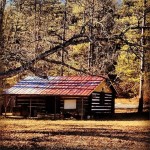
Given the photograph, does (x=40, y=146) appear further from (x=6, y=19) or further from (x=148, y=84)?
(x=148, y=84)

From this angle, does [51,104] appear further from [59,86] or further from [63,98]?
[59,86]

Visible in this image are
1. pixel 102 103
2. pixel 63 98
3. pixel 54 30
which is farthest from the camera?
pixel 102 103

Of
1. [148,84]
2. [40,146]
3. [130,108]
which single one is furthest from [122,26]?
[130,108]

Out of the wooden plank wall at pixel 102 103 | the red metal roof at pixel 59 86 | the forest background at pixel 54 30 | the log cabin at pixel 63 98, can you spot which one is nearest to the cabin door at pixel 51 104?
the log cabin at pixel 63 98

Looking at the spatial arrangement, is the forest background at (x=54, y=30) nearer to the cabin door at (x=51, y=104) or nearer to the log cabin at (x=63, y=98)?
the log cabin at (x=63, y=98)

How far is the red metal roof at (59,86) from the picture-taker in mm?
31350

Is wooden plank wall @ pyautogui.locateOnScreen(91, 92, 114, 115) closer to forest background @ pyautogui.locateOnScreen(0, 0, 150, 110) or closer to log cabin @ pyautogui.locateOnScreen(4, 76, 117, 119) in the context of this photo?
log cabin @ pyautogui.locateOnScreen(4, 76, 117, 119)

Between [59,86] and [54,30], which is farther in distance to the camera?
[59,86]

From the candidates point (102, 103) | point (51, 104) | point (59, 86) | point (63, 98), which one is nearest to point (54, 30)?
point (63, 98)

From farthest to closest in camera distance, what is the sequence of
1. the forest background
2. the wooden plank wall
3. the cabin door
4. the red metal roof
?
the wooden plank wall
the cabin door
the red metal roof
the forest background

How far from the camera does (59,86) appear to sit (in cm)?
3262

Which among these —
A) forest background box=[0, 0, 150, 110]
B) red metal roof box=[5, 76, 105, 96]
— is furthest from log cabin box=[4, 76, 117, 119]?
forest background box=[0, 0, 150, 110]

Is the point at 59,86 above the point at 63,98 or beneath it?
above

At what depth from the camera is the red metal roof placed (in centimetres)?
3135
